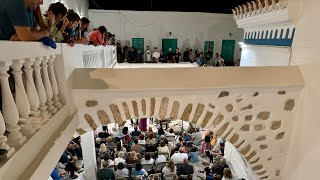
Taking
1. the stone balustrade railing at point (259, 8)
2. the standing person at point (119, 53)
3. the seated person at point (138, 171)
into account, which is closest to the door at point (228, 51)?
the standing person at point (119, 53)

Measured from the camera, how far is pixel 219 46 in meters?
14.4

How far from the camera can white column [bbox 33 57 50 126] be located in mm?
1582

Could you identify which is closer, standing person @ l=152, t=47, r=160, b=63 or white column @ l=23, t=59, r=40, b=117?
white column @ l=23, t=59, r=40, b=117

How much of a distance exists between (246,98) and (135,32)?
38.3 feet

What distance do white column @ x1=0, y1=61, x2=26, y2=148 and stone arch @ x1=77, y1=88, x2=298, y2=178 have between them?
1.25 metres

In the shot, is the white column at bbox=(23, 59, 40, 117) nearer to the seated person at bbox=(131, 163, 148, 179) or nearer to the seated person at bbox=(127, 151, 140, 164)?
the seated person at bbox=(131, 163, 148, 179)

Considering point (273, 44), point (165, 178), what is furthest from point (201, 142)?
point (273, 44)

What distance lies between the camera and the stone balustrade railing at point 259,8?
3.66 m

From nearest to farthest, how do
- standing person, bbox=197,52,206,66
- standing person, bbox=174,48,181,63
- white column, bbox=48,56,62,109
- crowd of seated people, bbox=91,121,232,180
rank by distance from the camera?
1. white column, bbox=48,56,62,109
2. crowd of seated people, bbox=91,121,232,180
3. standing person, bbox=197,52,206,66
4. standing person, bbox=174,48,181,63

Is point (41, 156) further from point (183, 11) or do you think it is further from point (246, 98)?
point (183, 11)

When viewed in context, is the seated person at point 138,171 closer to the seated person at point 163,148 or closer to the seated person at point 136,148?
the seated person at point 136,148

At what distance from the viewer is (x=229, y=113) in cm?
289

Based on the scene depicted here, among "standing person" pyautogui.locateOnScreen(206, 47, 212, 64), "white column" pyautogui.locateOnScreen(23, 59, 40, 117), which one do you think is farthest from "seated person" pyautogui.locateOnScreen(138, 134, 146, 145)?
"standing person" pyautogui.locateOnScreen(206, 47, 212, 64)

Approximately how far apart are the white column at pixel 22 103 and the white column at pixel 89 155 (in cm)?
347
